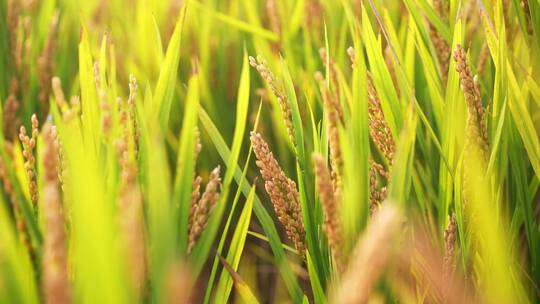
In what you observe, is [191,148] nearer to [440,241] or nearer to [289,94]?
[289,94]

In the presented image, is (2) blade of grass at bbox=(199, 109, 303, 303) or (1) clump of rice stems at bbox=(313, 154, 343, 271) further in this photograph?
(2) blade of grass at bbox=(199, 109, 303, 303)

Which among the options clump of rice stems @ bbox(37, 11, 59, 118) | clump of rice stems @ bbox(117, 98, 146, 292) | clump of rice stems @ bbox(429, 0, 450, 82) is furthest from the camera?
clump of rice stems @ bbox(37, 11, 59, 118)

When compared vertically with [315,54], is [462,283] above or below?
below

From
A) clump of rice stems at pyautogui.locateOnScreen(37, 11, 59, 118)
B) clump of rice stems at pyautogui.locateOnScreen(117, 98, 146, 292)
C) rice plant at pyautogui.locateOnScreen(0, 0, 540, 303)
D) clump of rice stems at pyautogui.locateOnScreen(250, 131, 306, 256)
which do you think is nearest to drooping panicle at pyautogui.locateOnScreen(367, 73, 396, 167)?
rice plant at pyautogui.locateOnScreen(0, 0, 540, 303)

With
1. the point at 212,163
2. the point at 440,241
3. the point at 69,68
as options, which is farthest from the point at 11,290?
the point at 69,68

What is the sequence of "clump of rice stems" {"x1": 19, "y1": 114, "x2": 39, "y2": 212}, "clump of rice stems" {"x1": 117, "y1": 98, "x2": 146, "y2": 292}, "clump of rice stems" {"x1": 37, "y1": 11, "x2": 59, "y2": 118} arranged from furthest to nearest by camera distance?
1. "clump of rice stems" {"x1": 37, "y1": 11, "x2": 59, "y2": 118}
2. "clump of rice stems" {"x1": 19, "y1": 114, "x2": 39, "y2": 212}
3. "clump of rice stems" {"x1": 117, "y1": 98, "x2": 146, "y2": 292}

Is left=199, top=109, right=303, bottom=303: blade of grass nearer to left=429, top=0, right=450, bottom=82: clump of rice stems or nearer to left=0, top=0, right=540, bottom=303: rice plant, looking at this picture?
left=0, top=0, right=540, bottom=303: rice plant

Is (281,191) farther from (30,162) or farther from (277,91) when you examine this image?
(30,162)
